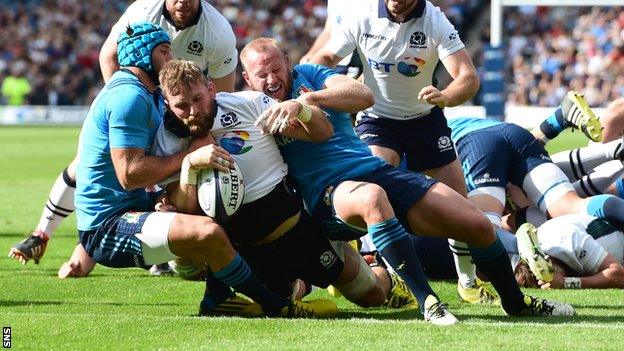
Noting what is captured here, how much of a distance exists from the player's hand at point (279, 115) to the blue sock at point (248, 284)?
728 millimetres

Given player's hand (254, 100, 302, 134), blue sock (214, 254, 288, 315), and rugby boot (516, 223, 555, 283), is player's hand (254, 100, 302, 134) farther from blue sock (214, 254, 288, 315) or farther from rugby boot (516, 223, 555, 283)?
rugby boot (516, 223, 555, 283)

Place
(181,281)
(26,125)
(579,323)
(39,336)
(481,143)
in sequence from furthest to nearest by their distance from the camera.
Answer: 1. (26,125)
2. (481,143)
3. (181,281)
4. (579,323)
5. (39,336)

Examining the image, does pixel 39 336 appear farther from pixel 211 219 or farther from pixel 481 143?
pixel 481 143

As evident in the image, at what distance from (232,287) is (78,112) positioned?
30756 millimetres

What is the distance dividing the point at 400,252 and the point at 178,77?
1.46 meters

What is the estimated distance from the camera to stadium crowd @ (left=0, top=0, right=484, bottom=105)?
37.2 m

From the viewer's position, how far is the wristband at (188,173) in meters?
6.21

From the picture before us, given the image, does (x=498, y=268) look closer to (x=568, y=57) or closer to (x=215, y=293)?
(x=215, y=293)

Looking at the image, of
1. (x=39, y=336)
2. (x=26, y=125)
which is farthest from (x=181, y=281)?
(x=26, y=125)

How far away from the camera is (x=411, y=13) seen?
26.9 feet

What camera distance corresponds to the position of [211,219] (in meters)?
6.29

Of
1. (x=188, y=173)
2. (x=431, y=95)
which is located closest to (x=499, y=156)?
(x=431, y=95)

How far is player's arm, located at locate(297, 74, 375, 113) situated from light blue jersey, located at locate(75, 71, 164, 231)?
842 mm

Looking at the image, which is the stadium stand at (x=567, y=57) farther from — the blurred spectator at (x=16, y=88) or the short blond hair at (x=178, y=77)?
the short blond hair at (x=178, y=77)
